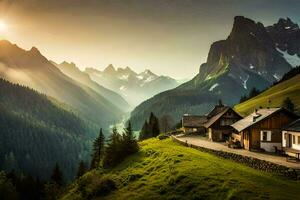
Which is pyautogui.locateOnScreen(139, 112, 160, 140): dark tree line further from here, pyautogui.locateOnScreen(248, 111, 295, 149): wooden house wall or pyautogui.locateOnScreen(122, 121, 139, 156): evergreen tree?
pyautogui.locateOnScreen(248, 111, 295, 149): wooden house wall

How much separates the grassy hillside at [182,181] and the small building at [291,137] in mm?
12409

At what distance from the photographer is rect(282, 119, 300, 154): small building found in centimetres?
6488

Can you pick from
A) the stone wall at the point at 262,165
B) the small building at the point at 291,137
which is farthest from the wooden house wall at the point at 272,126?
the stone wall at the point at 262,165

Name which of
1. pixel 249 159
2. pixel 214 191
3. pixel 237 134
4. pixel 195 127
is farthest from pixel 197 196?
pixel 195 127

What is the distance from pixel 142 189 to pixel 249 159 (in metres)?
17.5

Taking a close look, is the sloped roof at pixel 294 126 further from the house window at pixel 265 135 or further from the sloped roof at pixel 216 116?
the sloped roof at pixel 216 116

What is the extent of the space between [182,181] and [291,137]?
2612cm

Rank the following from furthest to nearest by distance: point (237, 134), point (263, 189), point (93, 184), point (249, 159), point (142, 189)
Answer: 1. point (237, 134)
2. point (93, 184)
3. point (249, 159)
4. point (142, 189)
5. point (263, 189)

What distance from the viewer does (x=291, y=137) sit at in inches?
2670

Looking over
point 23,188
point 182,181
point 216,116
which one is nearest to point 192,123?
point 216,116

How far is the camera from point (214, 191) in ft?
152

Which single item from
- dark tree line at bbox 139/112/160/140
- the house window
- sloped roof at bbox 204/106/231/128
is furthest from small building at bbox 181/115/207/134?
the house window

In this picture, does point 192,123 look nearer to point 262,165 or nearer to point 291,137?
point 291,137

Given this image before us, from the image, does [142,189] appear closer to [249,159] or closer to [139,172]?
[139,172]
